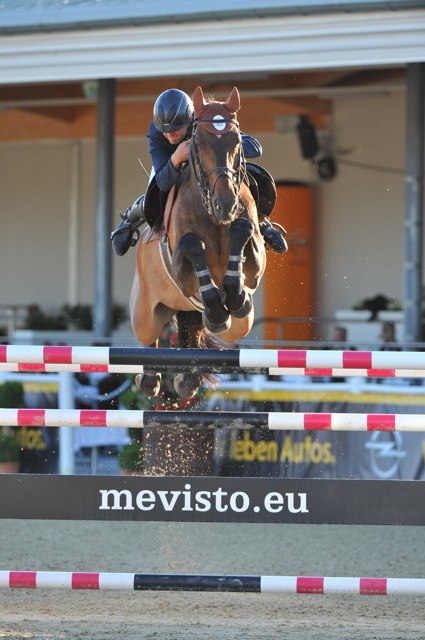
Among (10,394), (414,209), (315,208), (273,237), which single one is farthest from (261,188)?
(315,208)

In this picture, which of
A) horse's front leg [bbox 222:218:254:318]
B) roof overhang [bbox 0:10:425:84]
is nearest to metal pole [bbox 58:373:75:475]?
roof overhang [bbox 0:10:425:84]

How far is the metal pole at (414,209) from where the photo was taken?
10109 millimetres

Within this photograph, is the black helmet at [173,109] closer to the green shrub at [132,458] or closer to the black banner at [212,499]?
the black banner at [212,499]

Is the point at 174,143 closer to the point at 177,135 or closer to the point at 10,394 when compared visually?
the point at 177,135

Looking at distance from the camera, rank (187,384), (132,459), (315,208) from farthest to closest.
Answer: (315,208) < (132,459) < (187,384)

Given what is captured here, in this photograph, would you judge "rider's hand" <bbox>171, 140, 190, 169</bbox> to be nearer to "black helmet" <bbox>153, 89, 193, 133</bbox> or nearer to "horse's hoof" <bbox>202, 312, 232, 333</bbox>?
"black helmet" <bbox>153, 89, 193, 133</bbox>

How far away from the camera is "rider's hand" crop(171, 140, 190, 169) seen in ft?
19.0

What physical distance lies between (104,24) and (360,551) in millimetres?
5121

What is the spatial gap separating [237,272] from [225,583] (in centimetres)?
145

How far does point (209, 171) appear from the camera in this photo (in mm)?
5297

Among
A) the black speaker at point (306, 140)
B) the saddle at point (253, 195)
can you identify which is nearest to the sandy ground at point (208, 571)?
the saddle at point (253, 195)

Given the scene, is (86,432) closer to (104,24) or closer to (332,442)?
(332,442)

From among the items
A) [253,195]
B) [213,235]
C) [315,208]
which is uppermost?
[315,208]

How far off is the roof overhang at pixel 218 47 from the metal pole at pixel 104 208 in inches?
26.7
